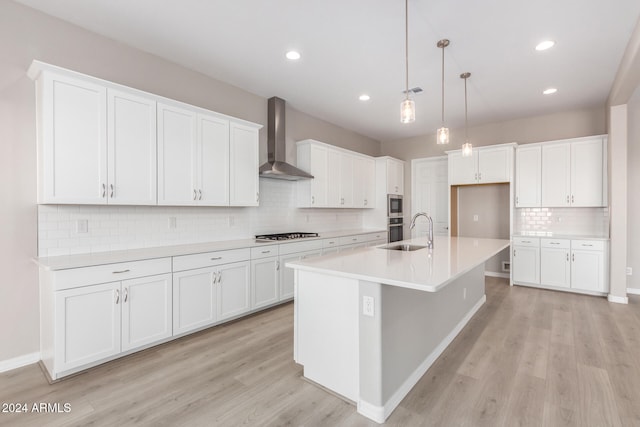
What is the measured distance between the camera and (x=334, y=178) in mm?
5137

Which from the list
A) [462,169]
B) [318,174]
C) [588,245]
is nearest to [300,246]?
[318,174]

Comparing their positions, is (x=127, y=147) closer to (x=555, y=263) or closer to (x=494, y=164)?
(x=494, y=164)

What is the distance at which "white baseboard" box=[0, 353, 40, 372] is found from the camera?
235 cm

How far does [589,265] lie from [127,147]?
233 inches

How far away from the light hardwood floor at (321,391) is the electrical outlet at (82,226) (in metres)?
1.11

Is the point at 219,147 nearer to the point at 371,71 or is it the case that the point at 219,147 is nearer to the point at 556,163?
the point at 371,71

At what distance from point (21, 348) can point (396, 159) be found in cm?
608

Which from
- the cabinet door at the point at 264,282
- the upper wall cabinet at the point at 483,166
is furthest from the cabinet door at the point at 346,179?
the cabinet door at the point at 264,282

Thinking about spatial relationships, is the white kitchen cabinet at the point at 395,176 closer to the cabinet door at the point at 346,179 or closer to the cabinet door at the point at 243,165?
the cabinet door at the point at 346,179

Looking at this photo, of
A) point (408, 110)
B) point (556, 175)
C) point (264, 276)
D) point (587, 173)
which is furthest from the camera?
point (556, 175)

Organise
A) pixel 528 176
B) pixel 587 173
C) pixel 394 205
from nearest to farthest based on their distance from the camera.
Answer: pixel 587 173 < pixel 528 176 < pixel 394 205

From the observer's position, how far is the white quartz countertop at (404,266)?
164cm

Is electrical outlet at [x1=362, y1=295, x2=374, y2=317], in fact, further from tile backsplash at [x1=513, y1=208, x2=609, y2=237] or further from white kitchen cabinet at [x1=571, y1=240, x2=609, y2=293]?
tile backsplash at [x1=513, y1=208, x2=609, y2=237]

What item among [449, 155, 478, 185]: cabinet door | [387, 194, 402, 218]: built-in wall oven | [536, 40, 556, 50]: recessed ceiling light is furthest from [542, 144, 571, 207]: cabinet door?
[387, 194, 402, 218]: built-in wall oven
